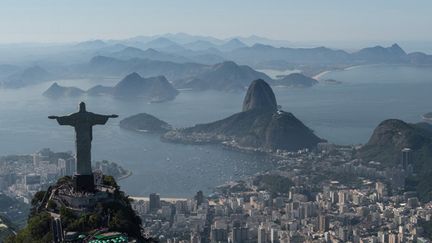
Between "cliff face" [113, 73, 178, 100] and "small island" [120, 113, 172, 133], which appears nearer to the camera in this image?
"small island" [120, 113, 172, 133]

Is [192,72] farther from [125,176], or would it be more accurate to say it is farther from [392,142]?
[125,176]

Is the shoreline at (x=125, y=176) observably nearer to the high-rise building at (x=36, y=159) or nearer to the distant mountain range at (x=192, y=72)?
the high-rise building at (x=36, y=159)

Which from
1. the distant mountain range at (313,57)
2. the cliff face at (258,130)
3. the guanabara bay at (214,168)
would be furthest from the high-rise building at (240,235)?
the distant mountain range at (313,57)

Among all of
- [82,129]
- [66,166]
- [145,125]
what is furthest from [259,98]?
[82,129]

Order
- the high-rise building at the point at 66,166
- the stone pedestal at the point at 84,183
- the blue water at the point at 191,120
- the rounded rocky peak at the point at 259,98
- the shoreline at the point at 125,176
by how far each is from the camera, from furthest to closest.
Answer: the rounded rocky peak at the point at 259,98, the blue water at the point at 191,120, the shoreline at the point at 125,176, the high-rise building at the point at 66,166, the stone pedestal at the point at 84,183

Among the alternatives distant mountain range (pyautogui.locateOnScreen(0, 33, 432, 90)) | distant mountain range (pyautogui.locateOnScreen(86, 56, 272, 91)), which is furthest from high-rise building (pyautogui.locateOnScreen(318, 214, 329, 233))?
distant mountain range (pyautogui.locateOnScreen(0, 33, 432, 90))

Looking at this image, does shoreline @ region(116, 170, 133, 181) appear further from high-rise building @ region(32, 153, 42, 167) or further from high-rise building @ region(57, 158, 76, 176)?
high-rise building @ region(32, 153, 42, 167)
